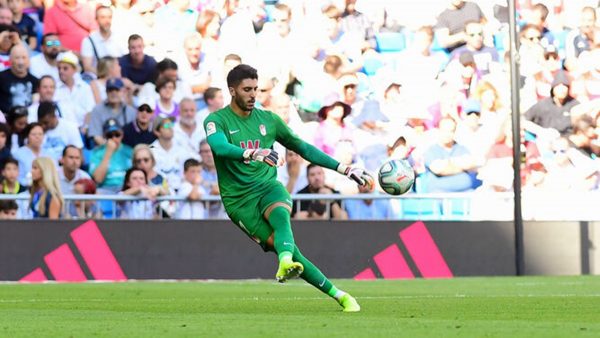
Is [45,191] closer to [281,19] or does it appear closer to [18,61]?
[18,61]

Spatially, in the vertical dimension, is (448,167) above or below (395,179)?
below

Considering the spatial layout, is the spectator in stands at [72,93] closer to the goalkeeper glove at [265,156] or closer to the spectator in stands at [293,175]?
the spectator in stands at [293,175]

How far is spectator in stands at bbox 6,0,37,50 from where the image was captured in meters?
19.4

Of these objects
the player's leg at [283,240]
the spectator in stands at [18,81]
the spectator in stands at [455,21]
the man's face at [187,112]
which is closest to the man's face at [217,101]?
the man's face at [187,112]

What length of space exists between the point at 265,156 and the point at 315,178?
9.78 meters

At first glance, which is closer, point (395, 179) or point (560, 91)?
point (395, 179)

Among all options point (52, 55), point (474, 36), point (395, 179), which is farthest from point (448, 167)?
point (395, 179)

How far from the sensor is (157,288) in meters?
16.0

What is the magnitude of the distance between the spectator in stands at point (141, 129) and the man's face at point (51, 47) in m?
1.44

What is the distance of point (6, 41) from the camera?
19.2m

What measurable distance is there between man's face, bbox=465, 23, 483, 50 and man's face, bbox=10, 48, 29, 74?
22.3 feet

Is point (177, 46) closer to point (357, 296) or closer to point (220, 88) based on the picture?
point (220, 88)

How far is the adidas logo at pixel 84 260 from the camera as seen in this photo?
18.6m

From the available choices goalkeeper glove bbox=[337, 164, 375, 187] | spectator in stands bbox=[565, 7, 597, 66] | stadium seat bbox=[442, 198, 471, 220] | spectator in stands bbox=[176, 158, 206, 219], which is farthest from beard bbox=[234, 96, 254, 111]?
spectator in stands bbox=[565, 7, 597, 66]
